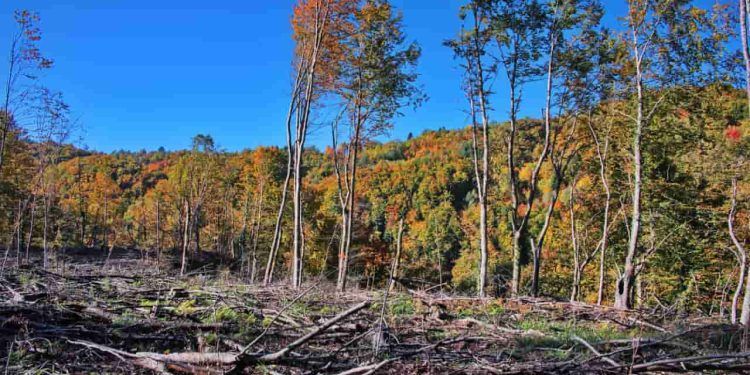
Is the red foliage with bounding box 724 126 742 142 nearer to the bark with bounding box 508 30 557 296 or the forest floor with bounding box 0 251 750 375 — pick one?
the bark with bounding box 508 30 557 296

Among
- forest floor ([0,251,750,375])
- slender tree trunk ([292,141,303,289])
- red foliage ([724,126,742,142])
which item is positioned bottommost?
forest floor ([0,251,750,375])

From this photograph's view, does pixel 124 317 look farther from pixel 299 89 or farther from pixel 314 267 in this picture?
pixel 314 267

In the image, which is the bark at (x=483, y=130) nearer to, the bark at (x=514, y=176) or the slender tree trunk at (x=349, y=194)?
the bark at (x=514, y=176)

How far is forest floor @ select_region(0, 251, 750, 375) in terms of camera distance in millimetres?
3053

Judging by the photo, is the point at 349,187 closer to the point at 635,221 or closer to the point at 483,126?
the point at 483,126

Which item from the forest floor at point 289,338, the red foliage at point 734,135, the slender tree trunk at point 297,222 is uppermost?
the red foliage at point 734,135

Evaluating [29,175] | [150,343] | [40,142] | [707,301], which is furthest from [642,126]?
[29,175]

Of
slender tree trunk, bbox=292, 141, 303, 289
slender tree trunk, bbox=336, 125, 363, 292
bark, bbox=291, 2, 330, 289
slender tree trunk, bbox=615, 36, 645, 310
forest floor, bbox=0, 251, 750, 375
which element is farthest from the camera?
slender tree trunk, bbox=336, 125, 363, 292

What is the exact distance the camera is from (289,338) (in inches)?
164

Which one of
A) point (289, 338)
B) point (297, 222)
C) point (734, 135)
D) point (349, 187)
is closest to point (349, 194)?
Answer: point (349, 187)

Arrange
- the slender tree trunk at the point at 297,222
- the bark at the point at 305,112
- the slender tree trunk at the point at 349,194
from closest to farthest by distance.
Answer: the slender tree trunk at the point at 297,222
the bark at the point at 305,112
the slender tree trunk at the point at 349,194

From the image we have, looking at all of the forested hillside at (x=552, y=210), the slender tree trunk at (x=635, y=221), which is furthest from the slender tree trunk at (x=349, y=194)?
the slender tree trunk at (x=635, y=221)

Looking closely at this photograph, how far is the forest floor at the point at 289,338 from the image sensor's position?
305 centimetres

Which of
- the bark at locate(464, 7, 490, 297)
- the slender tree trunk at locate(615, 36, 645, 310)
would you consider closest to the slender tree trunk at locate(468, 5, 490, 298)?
the bark at locate(464, 7, 490, 297)
